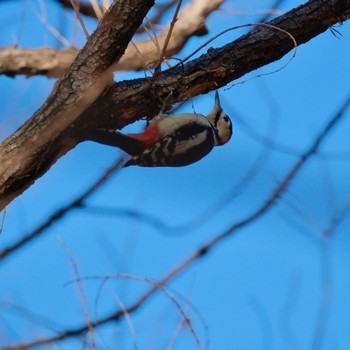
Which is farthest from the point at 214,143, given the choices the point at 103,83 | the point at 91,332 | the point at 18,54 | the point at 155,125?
the point at 91,332

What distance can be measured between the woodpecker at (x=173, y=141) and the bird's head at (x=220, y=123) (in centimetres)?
10

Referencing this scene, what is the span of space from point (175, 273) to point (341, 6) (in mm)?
1374

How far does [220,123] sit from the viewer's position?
15.0ft

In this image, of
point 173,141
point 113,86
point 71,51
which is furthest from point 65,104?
point 71,51

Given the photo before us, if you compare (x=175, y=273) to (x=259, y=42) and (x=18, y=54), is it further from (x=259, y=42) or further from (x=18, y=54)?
(x=18, y=54)

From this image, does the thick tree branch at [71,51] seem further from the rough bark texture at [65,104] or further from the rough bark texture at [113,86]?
the rough bark texture at [65,104]

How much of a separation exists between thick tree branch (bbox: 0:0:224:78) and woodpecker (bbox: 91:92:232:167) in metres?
0.50

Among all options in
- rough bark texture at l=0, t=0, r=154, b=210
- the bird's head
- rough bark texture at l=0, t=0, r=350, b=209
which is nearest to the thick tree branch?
the bird's head

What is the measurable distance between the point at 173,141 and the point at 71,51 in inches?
38.8

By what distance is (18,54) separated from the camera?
4504 mm

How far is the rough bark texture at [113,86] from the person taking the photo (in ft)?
8.14

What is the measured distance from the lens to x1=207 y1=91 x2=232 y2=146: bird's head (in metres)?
4.54

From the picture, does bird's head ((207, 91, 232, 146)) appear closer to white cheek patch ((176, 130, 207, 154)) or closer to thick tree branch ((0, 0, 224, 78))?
white cheek patch ((176, 130, 207, 154))

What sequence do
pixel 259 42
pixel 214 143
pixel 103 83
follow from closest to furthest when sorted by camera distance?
1. pixel 103 83
2. pixel 259 42
3. pixel 214 143
